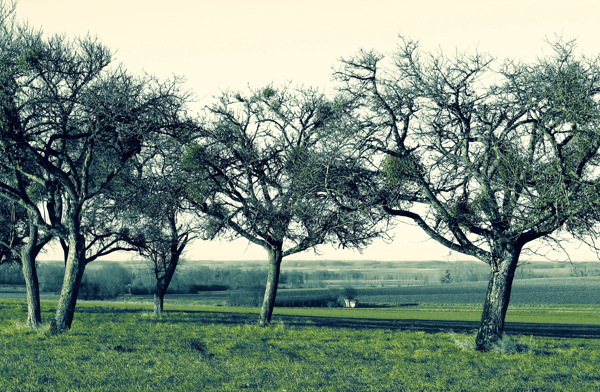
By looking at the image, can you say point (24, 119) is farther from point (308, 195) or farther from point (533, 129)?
point (533, 129)

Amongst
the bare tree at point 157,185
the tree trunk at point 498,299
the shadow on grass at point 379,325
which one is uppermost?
the bare tree at point 157,185

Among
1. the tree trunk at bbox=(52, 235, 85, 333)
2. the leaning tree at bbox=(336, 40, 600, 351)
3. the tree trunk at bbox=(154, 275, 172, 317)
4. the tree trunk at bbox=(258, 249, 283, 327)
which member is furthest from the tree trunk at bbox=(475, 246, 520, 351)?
the tree trunk at bbox=(154, 275, 172, 317)

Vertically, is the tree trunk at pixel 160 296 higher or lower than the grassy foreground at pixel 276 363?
higher

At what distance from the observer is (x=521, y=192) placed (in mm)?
14820

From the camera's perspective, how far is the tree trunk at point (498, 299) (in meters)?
15.6

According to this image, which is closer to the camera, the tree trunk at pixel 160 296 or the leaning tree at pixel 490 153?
the leaning tree at pixel 490 153

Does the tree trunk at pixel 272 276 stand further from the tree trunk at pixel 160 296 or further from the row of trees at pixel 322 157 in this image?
the tree trunk at pixel 160 296

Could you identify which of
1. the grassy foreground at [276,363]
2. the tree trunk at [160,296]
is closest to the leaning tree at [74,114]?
the grassy foreground at [276,363]

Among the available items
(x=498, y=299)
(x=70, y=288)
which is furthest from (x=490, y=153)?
(x=70, y=288)

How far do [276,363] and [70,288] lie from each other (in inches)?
352

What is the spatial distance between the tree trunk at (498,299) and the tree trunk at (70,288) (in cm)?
1158

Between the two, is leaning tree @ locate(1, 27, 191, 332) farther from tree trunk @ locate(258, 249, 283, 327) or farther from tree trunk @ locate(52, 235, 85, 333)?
tree trunk @ locate(258, 249, 283, 327)

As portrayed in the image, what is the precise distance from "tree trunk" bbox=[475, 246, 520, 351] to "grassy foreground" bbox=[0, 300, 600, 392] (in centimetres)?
43

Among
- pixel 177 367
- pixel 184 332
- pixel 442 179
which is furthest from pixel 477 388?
pixel 184 332
